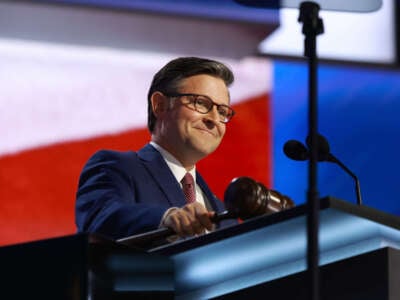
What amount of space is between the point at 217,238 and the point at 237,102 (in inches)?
98.7

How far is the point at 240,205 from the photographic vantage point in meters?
1.84

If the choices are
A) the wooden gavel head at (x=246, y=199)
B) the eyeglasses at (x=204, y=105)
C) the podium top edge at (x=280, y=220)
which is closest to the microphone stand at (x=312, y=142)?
the podium top edge at (x=280, y=220)

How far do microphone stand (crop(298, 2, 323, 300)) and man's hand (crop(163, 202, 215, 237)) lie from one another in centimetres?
32

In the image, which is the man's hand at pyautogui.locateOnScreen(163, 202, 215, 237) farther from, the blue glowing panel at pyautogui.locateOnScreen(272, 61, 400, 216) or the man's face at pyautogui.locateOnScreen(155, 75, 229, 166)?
the blue glowing panel at pyautogui.locateOnScreen(272, 61, 400, 216)

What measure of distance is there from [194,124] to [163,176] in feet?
0.80

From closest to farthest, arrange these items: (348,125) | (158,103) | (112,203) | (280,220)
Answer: (280,220) < (112,203) < (158,103) < (348,125)

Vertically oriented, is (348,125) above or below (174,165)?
above

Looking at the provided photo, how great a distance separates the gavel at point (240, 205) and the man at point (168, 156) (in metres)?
0.31

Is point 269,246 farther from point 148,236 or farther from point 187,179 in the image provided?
point 187,179

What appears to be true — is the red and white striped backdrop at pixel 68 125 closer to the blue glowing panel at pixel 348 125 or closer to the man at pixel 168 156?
the blue glowing panel at pixel 348 125

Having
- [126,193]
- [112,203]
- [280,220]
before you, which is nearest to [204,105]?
[126,193]

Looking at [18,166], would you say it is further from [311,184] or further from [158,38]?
[311,184]

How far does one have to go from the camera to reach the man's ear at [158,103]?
289 cm

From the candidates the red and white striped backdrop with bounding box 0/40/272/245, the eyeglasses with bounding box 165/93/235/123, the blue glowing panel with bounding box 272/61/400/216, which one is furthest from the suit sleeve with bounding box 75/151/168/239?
the blue glowing panel with bounding box 272/61/400/216
